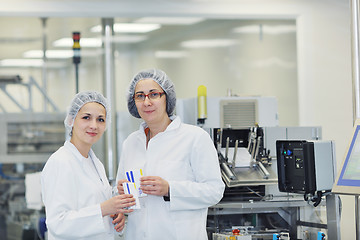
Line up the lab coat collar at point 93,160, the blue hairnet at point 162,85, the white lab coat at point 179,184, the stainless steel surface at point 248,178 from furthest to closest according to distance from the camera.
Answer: the stainless steel surface at point 248,178, the blue hairnet at point 162,85, the white lab coat at point 179,184, the lab coat collar at point 93,160

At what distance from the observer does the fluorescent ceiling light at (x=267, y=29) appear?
16.4 ft

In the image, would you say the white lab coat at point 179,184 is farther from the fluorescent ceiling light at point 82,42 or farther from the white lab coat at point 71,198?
the fluorescent ceiling light at point 82,42

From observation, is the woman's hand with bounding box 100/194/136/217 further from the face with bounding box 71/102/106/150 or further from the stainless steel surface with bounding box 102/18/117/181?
the stainless steel surface with bounding box 102/18/117/181

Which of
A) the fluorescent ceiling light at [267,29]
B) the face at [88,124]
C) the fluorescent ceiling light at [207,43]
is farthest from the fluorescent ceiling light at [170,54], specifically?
the face at [88,124]

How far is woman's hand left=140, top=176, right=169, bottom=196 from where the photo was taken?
2246 mm

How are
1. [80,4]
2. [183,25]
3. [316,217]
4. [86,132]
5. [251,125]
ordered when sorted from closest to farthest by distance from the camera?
1. [86,132]
2. [316,217]
3. [251,125]
4. [80,4]
5. [183,25]

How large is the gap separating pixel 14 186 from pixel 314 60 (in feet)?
9.24

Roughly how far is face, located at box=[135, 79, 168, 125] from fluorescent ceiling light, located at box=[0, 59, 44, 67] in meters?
2.50

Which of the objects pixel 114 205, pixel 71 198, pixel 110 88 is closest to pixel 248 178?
pixel 114 205

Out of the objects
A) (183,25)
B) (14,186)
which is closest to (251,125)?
(183,25)

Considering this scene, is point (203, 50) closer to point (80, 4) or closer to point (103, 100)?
point (80, 4)

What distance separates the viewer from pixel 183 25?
4906 mm

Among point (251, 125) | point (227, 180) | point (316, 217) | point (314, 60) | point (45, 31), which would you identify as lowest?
point (316, 217)

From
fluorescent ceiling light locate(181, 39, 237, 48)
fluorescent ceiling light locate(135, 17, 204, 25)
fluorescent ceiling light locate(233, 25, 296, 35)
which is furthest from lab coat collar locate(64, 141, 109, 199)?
fluorescent ceiling light locate(233, 25, 296, 35)
